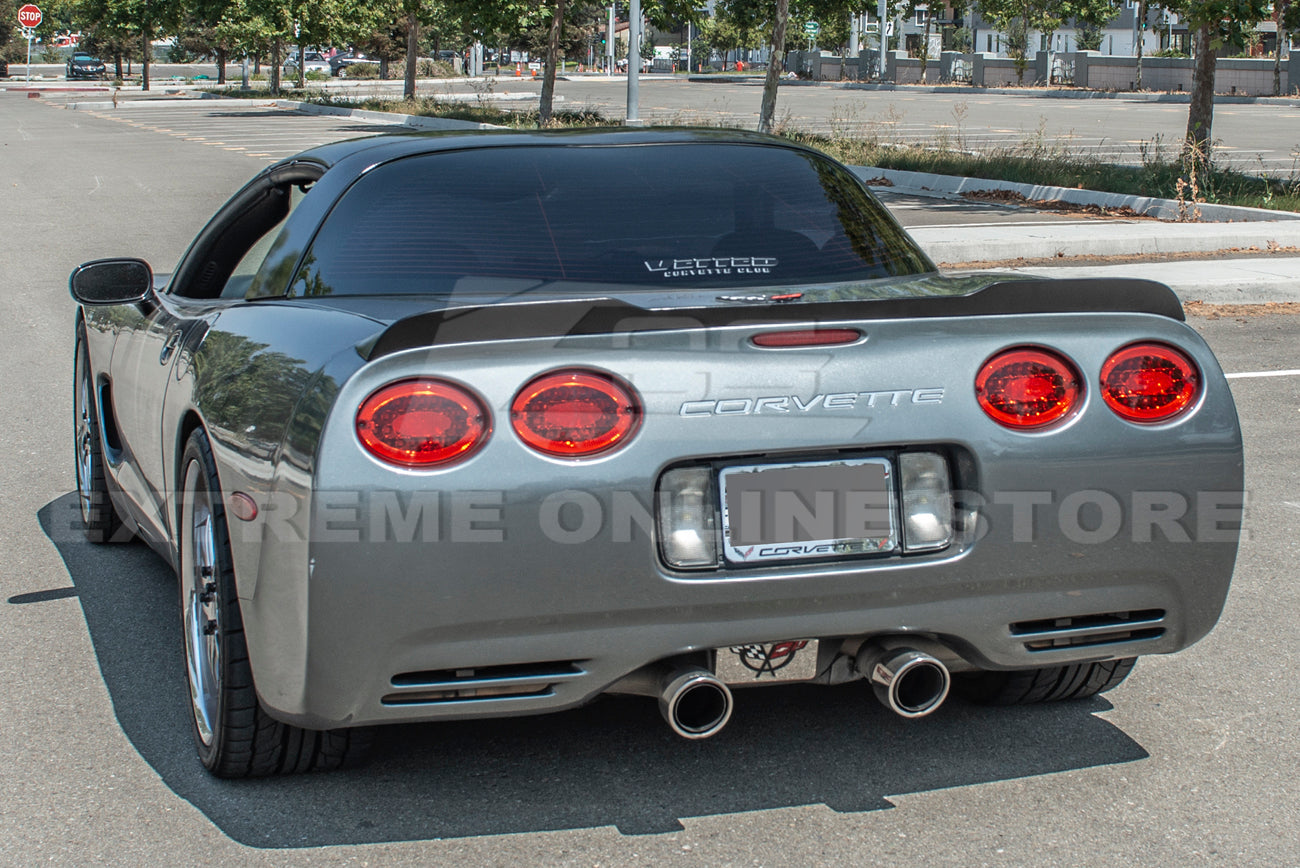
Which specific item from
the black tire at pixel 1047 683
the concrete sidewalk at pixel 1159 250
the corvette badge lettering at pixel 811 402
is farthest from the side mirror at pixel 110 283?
the concrete sidewalk at pixel 1159 250

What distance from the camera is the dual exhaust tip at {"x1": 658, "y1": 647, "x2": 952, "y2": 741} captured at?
9.68 feet

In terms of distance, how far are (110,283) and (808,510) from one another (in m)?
2.35

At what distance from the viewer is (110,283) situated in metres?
4.25

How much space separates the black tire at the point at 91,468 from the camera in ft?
17.0

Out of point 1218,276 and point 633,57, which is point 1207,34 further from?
point 633,57

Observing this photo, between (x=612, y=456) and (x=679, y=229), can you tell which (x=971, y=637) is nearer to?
(x=612, y=456)

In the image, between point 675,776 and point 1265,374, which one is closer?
point 675,776

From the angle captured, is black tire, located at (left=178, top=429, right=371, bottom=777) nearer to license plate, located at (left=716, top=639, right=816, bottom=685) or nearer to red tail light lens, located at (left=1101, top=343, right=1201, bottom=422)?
license plate, located at (left=716, top=639, right=816, bottom=685)

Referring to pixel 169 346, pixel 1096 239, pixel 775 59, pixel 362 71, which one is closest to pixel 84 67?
pixel 362 71

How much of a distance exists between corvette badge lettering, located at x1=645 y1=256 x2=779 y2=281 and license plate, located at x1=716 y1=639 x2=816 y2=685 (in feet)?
3.49

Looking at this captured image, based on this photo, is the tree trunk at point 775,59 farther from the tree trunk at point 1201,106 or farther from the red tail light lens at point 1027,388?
the red tail light lens at point 1027,388

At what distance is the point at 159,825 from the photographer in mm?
3189

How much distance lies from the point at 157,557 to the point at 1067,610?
336 centimetres

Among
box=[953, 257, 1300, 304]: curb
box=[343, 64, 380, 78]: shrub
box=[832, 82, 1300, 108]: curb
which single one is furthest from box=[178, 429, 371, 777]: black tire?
box=[343, 64, 380, 78]: shrub
